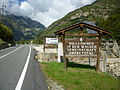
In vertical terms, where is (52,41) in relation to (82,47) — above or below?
above

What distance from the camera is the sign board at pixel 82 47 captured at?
45.8ft

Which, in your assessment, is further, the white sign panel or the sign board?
the white sign panel

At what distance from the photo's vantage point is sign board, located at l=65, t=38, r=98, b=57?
45.8 ft

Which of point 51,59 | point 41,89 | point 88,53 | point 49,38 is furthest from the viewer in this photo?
point 49,38

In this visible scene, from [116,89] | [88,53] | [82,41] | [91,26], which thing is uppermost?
[91,26]

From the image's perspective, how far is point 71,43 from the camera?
14039mm

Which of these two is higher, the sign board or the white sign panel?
the white sign panel

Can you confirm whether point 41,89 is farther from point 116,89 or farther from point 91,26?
point 91,26

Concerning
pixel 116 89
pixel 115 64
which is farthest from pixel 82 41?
pixel 116 89

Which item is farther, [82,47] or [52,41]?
[52,41]

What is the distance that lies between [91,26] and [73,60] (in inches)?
251

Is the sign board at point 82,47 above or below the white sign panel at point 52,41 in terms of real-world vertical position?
below

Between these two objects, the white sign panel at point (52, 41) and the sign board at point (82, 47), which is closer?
the sign board at point (82, 47)

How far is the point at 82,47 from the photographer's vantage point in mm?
14008
